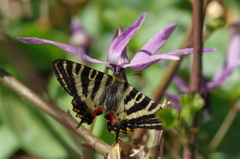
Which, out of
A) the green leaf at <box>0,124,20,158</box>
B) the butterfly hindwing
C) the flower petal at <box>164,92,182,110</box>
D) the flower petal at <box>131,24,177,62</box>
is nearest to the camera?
the butterfly hindwing

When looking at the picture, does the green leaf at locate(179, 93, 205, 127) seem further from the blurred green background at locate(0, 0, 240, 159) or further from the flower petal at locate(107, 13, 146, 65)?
the blurred green background at locate(0, 0, 240, 159)

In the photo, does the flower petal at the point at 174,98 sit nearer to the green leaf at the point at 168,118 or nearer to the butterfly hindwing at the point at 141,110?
the butterfly hindwing at the point at 141,110

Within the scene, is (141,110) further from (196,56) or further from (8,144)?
(8,144)

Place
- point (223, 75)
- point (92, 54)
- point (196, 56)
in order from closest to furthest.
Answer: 1. point (196, 56)
2. point (223, 75)
3. point (92, 54)

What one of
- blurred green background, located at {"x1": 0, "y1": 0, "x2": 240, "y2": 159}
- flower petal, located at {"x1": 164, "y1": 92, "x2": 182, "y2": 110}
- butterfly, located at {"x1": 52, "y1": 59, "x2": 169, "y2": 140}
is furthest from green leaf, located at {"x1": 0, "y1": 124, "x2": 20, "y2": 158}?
butterfly, located at {"x1": 52, "y1": 59, "x2": 169, "y2": 140}

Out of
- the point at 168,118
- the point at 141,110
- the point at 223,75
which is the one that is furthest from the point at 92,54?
the point at 168,118

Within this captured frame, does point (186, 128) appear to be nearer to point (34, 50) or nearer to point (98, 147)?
point (98, 147)

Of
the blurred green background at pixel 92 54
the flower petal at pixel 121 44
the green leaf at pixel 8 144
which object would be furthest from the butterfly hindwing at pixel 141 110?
the green leaf at pixel 8 144
